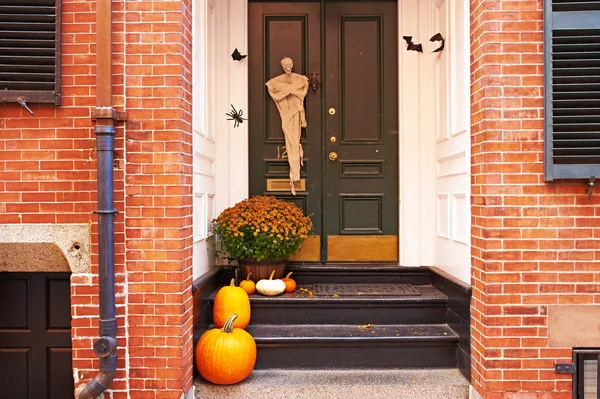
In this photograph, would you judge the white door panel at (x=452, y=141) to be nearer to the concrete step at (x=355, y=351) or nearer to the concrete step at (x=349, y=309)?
the concrete step at (x=349, y=309)

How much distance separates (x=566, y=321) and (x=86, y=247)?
311 centimetres

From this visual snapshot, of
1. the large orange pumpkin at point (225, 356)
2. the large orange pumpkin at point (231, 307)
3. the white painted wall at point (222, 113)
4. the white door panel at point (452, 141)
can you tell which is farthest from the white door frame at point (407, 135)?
the large orange pumpkin at point (225, 356)

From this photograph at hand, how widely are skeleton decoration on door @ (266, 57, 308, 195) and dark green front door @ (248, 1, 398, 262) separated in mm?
101

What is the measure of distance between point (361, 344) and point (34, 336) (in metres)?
2.29

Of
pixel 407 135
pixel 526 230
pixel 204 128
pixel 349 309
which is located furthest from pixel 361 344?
pixel 204 128

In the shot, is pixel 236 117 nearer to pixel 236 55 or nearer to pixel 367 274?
pixel 236 55

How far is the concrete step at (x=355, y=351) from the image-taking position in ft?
11.5

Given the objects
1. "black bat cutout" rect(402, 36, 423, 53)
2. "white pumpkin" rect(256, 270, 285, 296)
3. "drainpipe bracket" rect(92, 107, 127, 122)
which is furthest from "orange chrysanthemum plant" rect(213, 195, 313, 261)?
"black bat cutout" rect(402, 36, 423, 53)

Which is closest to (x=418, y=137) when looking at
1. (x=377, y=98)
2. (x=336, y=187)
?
(x=377, y=98)

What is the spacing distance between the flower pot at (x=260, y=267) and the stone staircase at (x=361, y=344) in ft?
0.75

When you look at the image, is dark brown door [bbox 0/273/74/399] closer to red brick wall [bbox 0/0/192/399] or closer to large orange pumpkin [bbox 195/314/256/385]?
red brick wall [bbox 0/0/192/399]

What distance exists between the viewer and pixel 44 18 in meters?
3.04

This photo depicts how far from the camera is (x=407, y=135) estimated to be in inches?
176

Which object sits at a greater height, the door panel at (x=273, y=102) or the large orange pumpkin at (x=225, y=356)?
the door panel at (x=273, y=102)
